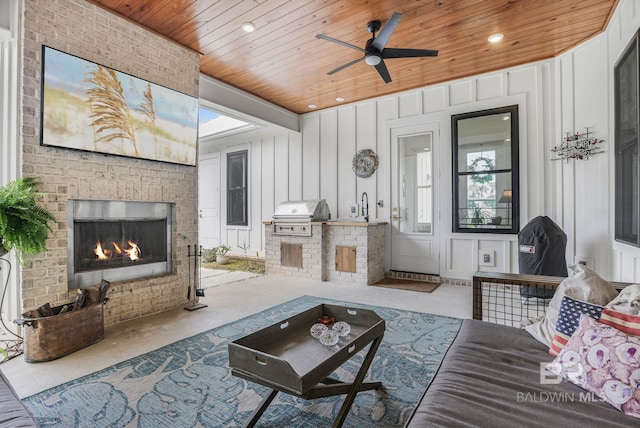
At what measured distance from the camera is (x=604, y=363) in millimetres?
1225

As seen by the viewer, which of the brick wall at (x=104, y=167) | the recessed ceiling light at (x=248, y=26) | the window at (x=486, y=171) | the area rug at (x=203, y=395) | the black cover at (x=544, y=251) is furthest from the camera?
the window at (x=486, y=171)

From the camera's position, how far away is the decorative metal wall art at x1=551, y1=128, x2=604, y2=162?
3.44 metres

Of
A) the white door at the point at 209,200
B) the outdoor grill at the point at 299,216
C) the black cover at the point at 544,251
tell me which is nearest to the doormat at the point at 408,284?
the black cover at the point at 544,251

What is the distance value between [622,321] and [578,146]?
3.12 meters

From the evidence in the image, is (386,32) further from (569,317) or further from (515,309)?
(515,309)

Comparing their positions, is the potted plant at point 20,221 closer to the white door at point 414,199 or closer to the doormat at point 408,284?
the doormat at point 408,284

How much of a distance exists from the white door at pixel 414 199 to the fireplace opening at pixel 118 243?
3.50 meters

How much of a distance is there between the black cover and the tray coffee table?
264cm

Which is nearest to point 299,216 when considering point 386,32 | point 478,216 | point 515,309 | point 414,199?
point 414,199

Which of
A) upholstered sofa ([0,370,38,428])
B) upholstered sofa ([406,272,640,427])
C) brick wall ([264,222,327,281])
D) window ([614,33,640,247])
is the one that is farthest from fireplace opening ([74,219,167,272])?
window ([614,33,640,247])

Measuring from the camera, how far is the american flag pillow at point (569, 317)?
149cm

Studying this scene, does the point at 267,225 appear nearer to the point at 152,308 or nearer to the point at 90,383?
the point at 152,308

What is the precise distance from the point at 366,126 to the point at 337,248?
7.23 ft

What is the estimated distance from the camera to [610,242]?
10.4ft
